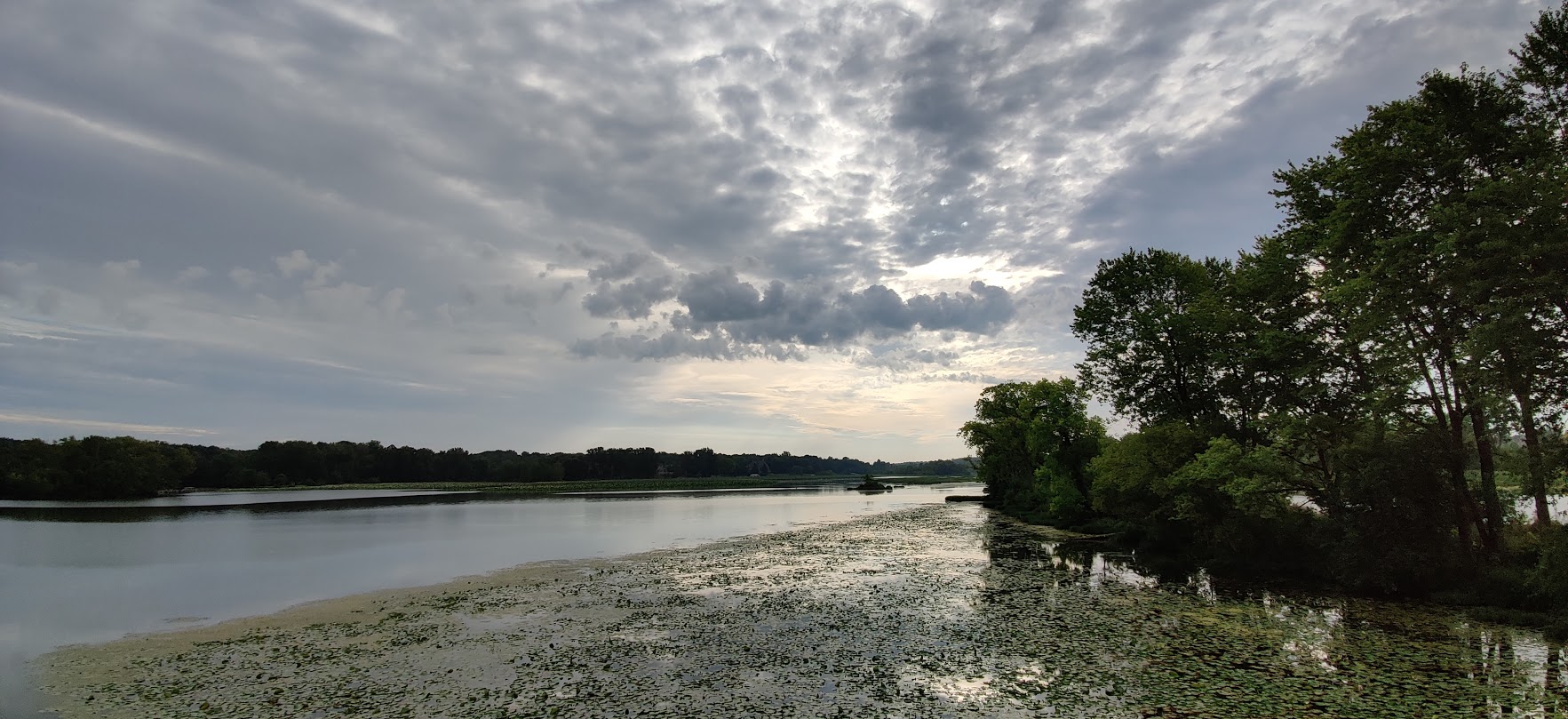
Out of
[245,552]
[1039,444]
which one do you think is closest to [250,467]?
[245,552]

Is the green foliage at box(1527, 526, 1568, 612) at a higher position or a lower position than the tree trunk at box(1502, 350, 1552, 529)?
lower

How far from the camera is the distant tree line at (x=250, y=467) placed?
94225 mm

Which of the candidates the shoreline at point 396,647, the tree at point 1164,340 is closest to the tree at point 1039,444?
the tree at point 1164,340

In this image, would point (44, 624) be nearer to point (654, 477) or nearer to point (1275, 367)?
point (1275, 367)

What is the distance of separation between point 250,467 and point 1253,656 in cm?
16546

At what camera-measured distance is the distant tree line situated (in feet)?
309

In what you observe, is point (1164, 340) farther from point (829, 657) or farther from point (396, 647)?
point (396, 647)

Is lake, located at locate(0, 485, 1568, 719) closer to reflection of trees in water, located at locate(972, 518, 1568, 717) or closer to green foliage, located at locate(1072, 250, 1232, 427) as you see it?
reflection of trees in water, located at locate(972, 518, 1568, 717)

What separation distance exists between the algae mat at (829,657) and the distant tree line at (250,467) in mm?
106439

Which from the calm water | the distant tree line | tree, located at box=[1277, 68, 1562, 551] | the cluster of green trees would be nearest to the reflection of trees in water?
the cluster of green trees

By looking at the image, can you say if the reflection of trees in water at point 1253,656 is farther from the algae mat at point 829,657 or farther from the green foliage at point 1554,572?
the green foliage at point 1554,572

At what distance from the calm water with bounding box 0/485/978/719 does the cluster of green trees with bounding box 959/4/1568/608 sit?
2554cm

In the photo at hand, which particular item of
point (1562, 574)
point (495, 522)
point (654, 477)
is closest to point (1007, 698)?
point (1562, 574)

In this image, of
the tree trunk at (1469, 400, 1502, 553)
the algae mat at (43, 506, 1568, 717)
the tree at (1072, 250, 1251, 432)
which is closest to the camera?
the algae mat at (43, 506, 1568, 717)
